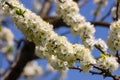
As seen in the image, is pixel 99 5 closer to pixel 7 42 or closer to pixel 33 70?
pixel 7 42

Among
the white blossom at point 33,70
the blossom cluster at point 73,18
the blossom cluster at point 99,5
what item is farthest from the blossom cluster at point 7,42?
the blossom cluster at point 73,18

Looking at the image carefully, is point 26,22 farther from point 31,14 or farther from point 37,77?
point 37,77

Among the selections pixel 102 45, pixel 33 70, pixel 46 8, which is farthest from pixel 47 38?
pixel 33 70

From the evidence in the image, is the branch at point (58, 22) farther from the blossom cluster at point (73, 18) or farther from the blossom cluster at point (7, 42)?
the blossom cluster at point (73, 18)

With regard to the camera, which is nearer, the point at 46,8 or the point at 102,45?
the point at 102,45

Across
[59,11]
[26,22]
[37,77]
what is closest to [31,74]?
[37,77]

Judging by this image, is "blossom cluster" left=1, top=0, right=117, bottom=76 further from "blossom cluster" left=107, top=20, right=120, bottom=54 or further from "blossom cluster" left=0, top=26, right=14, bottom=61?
"blossom cluster" left=0, top=26, right=14, bottom=61

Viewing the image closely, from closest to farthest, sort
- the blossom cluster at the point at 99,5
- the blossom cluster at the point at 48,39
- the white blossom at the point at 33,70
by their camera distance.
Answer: the blossom cluster at the point at 48,39 → the blossom cluster at the point at 99,5 → the white blossom at the point at 33,70
